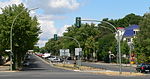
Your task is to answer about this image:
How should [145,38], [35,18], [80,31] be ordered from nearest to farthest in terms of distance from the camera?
[35,18] < [145,38] < [80,31]

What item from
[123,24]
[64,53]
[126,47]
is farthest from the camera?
[123,24]

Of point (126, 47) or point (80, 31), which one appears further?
point (80, 31)

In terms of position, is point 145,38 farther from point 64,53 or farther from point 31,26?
point 31,26

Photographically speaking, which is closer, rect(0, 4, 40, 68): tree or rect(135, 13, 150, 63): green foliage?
rect(0, 4, 40, 68): tree

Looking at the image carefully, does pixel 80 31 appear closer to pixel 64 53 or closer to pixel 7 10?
pixel 64 53

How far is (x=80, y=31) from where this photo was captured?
133500 mm

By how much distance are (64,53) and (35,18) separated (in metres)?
23.9

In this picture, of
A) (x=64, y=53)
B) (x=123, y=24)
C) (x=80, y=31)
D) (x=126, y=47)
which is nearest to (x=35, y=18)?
(x=64, y=53)

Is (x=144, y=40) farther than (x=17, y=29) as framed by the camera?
Yes

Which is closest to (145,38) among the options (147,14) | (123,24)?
(147,14)

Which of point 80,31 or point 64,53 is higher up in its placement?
point 80,31

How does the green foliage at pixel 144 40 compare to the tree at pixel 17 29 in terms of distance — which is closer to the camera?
the tree at pixel 17 29

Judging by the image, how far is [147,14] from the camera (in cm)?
7856

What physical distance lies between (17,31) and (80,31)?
253 feet
